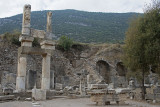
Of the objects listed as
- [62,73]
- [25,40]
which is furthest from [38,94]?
[62,73]

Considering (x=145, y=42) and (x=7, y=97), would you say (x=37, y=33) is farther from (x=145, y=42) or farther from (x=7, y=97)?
(x=145, y=42)

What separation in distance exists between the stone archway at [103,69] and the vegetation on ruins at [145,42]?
740 inches

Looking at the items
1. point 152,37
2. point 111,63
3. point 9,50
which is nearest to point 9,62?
point 9,50

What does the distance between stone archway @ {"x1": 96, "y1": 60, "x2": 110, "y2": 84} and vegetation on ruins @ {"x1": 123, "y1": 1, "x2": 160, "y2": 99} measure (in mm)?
18800

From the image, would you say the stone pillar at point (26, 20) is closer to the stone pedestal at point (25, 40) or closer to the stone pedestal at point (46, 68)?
the stone pedestal at point (25, 40)

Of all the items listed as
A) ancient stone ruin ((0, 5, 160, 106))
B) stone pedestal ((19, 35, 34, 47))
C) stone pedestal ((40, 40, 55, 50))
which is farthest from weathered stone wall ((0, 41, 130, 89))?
stone pedestal ((19, 35, 34, 47))

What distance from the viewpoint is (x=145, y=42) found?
17.6 meters

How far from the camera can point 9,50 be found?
32438 mm

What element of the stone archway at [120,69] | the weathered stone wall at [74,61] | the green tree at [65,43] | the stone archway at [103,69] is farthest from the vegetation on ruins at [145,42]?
the stone archway at [120,69]

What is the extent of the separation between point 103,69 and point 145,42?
834 inches

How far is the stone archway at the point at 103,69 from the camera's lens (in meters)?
37.9

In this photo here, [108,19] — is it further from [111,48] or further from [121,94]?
[121,94]

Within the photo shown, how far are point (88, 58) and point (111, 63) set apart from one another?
3.98 m

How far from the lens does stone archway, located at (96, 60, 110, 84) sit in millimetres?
37875
